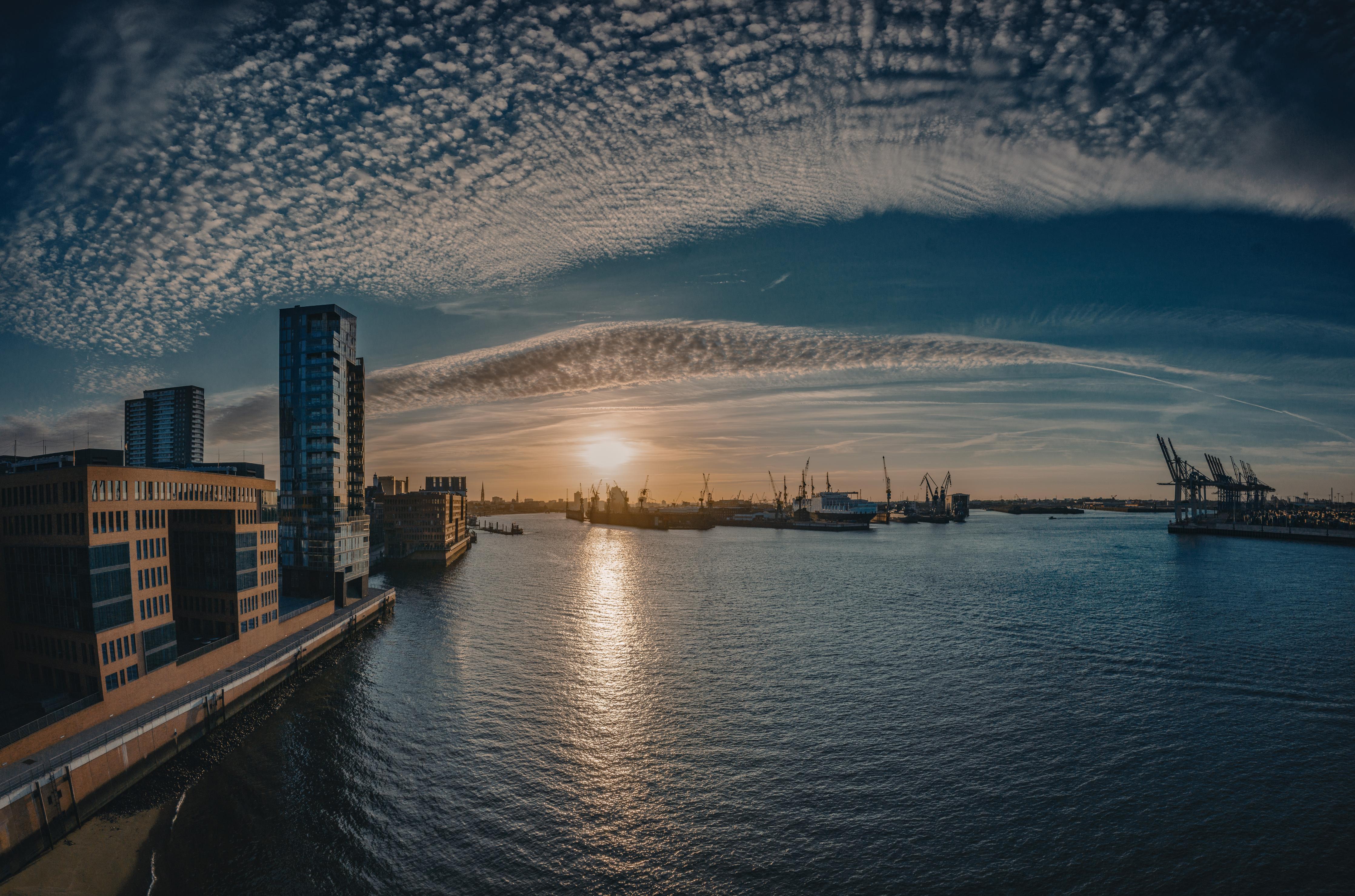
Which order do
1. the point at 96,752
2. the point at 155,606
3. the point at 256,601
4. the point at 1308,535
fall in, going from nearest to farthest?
the point at 96,752 → the point at 155,606 → the point at 256,601 → the point at 1308,535

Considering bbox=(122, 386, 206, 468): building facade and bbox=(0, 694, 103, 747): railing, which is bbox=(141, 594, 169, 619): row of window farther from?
bbox=(122, 386, 206, 468): building facade

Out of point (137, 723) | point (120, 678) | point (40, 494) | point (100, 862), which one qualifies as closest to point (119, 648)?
point (120, 678)

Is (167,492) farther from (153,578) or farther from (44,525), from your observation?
(44,525)

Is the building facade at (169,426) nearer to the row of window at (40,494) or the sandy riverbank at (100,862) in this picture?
the row of window at (40,494)

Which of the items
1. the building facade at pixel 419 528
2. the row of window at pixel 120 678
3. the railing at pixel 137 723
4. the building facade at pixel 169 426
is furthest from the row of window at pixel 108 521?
the building facade at pixel 169 426

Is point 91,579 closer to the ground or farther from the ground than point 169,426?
A: closer to the ground

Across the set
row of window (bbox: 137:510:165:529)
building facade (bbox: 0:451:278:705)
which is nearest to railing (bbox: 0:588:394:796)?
building facade (bbox: 0:451:278:705)

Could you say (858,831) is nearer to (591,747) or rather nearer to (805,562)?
(591,747)
